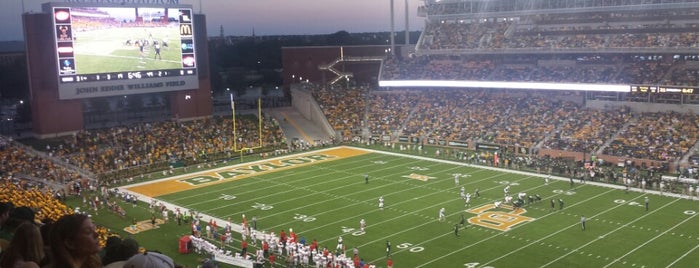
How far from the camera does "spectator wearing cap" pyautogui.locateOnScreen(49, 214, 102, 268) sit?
396 cm

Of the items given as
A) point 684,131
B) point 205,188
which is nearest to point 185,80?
point 205,188

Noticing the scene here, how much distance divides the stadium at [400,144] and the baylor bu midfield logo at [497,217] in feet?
0.55

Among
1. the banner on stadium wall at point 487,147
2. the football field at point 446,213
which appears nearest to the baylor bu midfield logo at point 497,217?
the football field at point 446,213

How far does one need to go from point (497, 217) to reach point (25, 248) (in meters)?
25.3

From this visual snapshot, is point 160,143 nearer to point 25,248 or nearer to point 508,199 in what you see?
point 508,199

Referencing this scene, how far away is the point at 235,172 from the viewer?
40.7m

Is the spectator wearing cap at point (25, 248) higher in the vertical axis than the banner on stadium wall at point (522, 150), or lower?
higher

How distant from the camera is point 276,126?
175ft

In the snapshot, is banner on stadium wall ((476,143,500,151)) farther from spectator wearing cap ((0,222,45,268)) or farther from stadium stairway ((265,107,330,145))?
spectator wearing cap ((0,222,45,268))

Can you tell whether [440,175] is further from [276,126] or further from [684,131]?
[276,126]

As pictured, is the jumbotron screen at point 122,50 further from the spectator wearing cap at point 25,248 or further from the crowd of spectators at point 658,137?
the spectator wearing cap at point 25,248

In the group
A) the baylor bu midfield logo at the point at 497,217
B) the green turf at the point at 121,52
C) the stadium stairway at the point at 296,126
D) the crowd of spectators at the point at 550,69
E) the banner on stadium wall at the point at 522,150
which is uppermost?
the green turf at the point at 121,52

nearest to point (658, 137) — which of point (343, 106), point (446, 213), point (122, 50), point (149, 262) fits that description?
point (446, 213)

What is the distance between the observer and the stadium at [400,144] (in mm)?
25094
